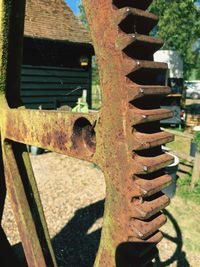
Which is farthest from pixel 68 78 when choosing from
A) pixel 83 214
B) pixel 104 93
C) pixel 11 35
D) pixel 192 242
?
pixel 104 93

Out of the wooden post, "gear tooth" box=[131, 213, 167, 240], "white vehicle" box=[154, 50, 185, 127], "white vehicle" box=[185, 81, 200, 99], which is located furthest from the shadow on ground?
"white vehicle" box=[185, 81, 200, 99]

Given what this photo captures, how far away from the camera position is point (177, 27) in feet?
86.9

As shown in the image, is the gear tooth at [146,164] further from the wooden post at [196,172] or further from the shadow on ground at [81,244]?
the wooden post at [196,172]

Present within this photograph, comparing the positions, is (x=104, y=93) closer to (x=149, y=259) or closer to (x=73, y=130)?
(x=73, y=130)

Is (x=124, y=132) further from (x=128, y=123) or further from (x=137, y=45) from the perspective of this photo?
(x=137, y=45)

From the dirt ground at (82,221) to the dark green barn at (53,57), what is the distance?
4.27 meters

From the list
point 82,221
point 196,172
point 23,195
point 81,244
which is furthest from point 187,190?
point 23,195

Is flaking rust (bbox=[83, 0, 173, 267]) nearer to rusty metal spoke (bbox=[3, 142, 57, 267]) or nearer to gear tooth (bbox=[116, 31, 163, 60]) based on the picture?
gear tooth (bbox=[116, 31, 163, 60])

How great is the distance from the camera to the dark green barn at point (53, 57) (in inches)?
444

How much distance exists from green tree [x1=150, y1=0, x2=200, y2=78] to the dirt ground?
1296 centimetres

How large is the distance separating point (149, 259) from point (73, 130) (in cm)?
73

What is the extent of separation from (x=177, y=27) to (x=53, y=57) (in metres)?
17.4

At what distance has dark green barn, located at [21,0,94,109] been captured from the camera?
11.3 m

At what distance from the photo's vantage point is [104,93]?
1.33 meters
